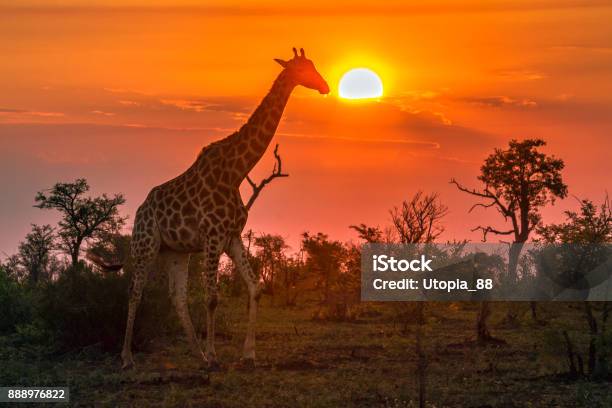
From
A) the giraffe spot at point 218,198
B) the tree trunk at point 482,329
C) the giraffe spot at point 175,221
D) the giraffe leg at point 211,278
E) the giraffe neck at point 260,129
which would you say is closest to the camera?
the giraffe leg at point 211,278

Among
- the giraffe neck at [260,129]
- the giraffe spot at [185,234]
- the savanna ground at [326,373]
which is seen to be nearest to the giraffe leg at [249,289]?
the savanna ground at [326,373]

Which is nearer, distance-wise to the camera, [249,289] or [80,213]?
[249,289]

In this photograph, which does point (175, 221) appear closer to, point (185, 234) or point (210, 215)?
point (185, 234)

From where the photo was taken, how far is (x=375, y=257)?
26266 mm

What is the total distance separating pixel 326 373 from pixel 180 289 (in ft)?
12.2

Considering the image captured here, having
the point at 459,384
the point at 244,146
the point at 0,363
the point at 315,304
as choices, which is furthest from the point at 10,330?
the point at 315,304

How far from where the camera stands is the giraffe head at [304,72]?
17422mm

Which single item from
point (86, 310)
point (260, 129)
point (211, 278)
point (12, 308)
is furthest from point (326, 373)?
point (12, 308)

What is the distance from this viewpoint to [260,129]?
691 inches

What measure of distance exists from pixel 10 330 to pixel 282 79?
1003 cm

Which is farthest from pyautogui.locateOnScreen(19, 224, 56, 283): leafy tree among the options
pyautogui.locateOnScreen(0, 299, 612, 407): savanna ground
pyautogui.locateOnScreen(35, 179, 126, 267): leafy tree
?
pyautogui.locateOnScreen(0, 299, 612, 407): savanna ground

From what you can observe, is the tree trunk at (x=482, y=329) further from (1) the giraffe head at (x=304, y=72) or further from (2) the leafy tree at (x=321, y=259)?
(2) the leafy tree at (x=321, y=259)

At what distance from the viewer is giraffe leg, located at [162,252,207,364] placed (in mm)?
17500

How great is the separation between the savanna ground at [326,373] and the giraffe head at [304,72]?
5.01m
